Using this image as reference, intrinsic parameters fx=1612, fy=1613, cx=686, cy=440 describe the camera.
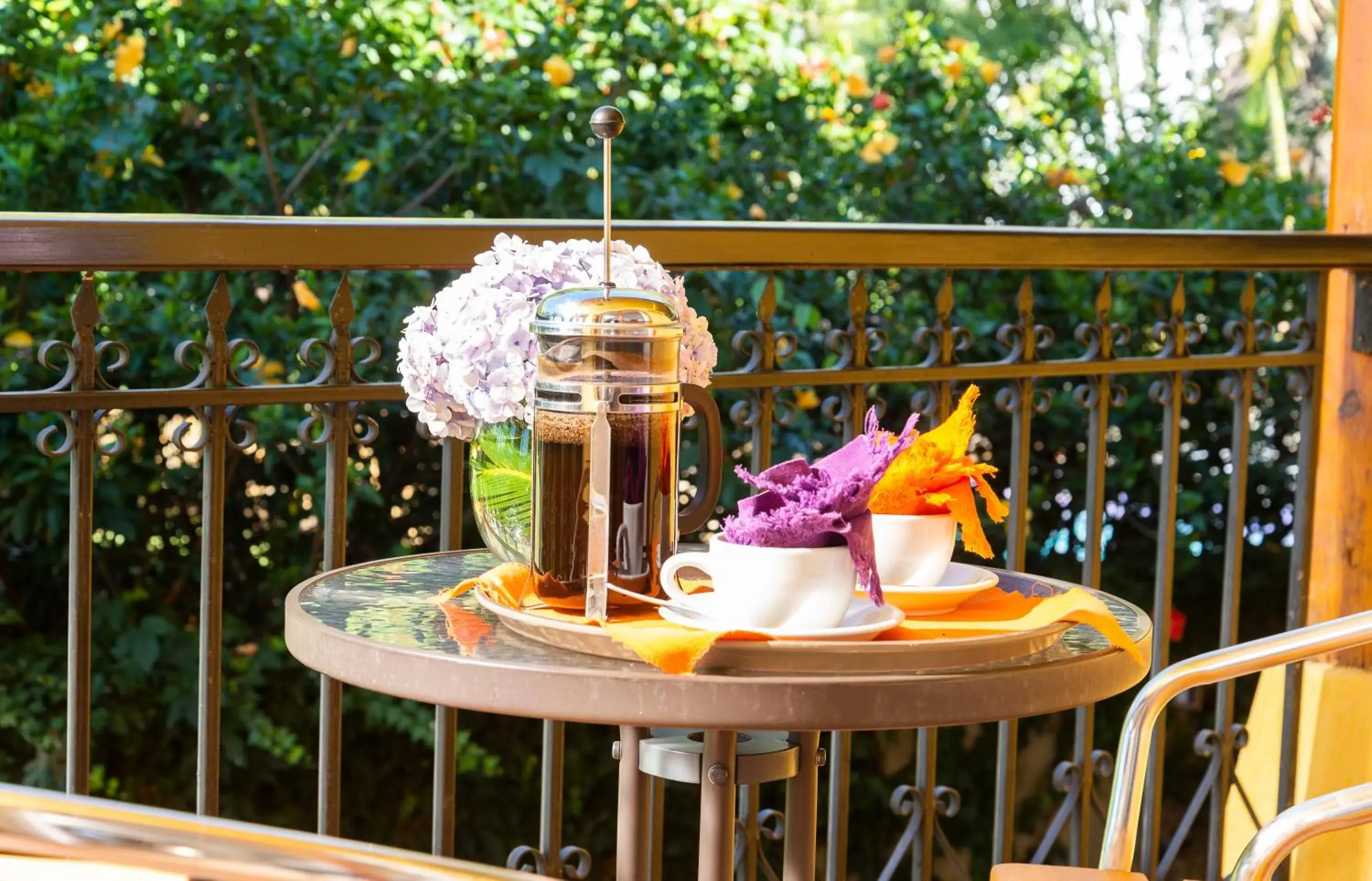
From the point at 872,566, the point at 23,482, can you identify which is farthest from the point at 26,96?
the point at 872,566

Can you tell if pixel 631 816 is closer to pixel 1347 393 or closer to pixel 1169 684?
pixel 1169 684

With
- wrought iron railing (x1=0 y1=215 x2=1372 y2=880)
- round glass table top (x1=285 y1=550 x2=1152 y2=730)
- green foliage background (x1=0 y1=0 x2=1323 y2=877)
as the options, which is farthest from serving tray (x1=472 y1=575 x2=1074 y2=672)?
green foliage background (x1=0 y1=0 x2=1323 y2=877)

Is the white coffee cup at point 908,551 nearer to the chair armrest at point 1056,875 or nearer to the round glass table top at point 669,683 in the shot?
the round glass table top at point 669,683

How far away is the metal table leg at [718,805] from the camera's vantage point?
51.2 inches

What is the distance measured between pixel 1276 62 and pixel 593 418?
950 centimetres

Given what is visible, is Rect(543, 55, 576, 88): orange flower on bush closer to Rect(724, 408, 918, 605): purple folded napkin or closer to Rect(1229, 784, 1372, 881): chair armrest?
Rect(724, 408, 918, 605): purple folded napkin

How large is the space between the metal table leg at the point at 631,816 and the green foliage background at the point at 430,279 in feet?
5.31

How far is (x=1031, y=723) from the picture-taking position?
402 centimetres

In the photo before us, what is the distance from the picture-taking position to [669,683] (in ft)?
3.65

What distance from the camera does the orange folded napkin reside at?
1.13 m

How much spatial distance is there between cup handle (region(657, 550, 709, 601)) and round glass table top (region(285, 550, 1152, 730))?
0.29ft

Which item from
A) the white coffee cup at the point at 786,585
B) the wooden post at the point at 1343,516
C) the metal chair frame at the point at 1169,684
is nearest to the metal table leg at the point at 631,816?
the white coffee cup at the point at 786,585

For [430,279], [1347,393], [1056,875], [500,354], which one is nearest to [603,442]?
[500,354]

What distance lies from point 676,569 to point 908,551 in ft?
0.66
